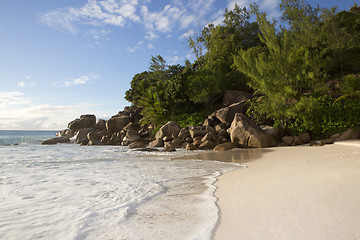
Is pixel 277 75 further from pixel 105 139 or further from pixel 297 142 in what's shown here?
pixel 105 139

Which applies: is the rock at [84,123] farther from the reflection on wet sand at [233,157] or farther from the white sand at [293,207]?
the white sand at [293,207]

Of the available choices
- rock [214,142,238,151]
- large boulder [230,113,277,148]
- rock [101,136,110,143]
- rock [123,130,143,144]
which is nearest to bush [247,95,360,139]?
large boulder [230,113,277,148]

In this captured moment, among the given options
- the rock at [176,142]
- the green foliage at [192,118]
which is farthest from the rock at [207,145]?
the green foliage at [192,118]

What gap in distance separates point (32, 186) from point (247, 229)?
4.92 meters

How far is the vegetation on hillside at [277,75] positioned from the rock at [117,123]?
430cm

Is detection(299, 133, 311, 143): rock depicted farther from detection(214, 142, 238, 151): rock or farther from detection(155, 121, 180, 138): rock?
detection(155, 121, 180, 138): rock

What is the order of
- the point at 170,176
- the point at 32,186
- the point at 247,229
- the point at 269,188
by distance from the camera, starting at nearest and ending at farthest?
the point at 247,229 < the point at 269,188 < the point at 32,186 < the point at 170,176

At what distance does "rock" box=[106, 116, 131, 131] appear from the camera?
28.3 meters

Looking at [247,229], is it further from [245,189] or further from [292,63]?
[292,63]

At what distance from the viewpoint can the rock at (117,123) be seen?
28.3m

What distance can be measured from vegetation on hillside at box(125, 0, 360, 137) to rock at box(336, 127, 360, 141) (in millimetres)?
522

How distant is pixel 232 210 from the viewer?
Result: 125 inches

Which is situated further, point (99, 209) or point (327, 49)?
point (327, 49)

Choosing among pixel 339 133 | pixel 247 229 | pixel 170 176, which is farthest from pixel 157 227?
pixel 339 133
